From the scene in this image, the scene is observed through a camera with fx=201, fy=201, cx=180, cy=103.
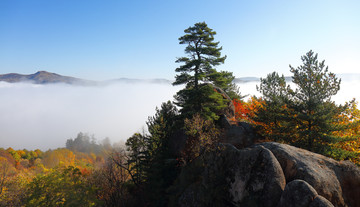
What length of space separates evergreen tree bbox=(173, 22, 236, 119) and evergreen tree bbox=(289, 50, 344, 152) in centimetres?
901

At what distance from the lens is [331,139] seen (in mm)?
18719

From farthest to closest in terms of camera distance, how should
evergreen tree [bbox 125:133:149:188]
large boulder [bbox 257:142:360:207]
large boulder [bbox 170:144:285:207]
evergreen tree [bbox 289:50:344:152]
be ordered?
evergreen tree [bbox 125:133:149:188]
evergreen tree [bbox 289:50:344:152]
large boulder [bbox 170:144:285:207]
large boulder [bbox 257:142:360:207]

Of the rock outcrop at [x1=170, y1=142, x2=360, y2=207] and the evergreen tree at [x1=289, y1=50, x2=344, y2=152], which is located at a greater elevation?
the evergreen tree at [x1=289, y1=50, x2=344, y2=152]

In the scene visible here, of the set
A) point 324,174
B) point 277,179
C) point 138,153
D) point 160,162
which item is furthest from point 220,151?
point 138,153

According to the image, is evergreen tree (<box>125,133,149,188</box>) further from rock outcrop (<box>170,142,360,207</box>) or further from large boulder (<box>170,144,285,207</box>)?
rock outcrop (<box>170,142,360,207</box>)

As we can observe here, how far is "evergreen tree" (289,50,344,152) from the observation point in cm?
1927

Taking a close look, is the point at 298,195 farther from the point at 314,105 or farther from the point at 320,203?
the point at 314,105

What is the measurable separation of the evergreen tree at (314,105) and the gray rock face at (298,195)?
31.8 feet

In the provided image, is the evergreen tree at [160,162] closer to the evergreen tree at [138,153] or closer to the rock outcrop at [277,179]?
the evergreen tree at [138,153]

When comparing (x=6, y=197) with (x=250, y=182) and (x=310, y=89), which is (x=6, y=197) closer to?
(x=250, y=182)

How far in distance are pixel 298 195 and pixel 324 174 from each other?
3.80 m

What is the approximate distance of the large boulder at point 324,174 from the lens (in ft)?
42.0

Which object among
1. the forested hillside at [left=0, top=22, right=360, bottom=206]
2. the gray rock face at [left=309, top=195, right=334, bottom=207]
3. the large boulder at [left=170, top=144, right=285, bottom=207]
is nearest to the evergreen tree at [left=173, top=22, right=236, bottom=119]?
the forested hillside at [left=0, top=22, right=360, bottom=206]

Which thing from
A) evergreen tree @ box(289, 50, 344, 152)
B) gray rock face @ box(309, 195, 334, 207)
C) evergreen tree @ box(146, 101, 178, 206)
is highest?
evergreen tree @ box(289, 50, 344, 152)
